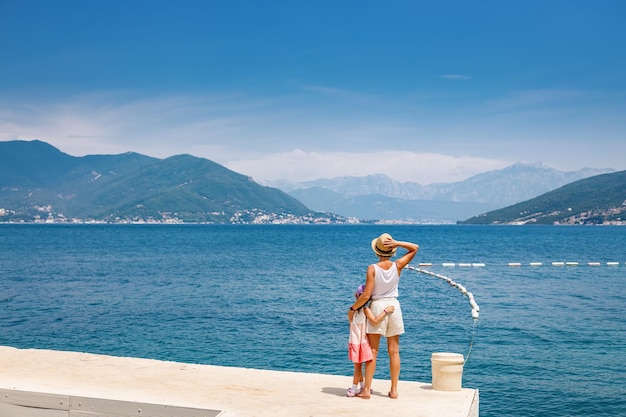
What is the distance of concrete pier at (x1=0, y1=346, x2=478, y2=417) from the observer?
10727 millimetres

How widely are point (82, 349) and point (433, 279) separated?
123ft

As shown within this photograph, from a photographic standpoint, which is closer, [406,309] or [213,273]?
[406,309]

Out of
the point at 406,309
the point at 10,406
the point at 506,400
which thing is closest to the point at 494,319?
the point at 406,309

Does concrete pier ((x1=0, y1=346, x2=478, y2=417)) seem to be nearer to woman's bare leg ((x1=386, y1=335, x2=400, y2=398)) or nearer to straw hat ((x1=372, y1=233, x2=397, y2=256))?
woman's bare leg ((x1=386, y1=335, x2=400, y2=398))

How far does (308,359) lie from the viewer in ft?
77.4

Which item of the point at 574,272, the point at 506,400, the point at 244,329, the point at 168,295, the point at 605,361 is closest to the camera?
the point at 506,400

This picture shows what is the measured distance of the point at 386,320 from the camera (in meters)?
11.3

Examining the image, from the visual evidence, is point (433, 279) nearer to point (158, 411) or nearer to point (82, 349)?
point (82, 349)

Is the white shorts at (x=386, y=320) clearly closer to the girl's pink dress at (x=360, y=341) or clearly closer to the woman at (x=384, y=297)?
the woman at (x=384, y=297)

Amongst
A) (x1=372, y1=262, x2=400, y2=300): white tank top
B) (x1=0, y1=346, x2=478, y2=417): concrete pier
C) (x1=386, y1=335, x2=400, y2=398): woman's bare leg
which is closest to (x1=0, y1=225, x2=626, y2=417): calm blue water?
(x1=386, y1=335, x2=400, y2=398): woman's bare leg

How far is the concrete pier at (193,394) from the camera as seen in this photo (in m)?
10.7

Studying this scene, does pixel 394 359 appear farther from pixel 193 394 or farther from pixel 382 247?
pixel 193 394

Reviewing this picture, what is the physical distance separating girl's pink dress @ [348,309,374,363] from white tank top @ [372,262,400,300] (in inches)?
17.5

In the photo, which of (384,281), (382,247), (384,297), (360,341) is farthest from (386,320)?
(382,247)
